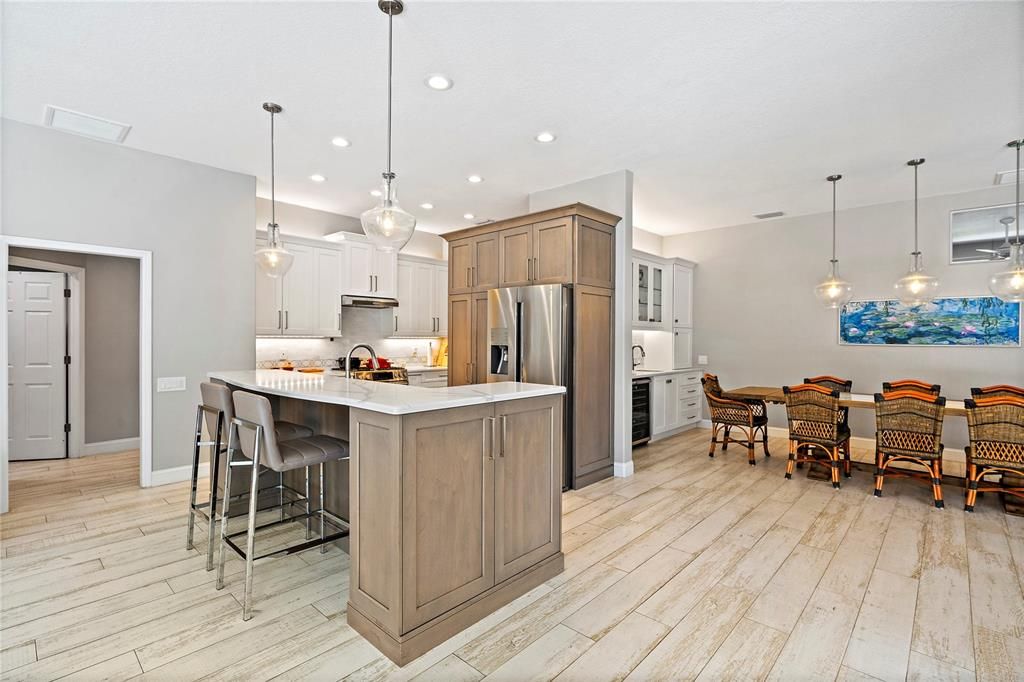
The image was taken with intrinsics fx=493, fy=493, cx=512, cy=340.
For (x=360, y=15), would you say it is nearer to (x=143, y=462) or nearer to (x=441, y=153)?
(x=441, y=153)

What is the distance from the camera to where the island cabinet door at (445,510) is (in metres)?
1.99

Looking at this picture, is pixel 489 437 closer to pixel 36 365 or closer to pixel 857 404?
pixel 857 404

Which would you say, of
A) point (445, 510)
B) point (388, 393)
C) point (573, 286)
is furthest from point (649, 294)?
point (445, 510)

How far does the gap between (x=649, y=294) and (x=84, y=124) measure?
5.87 meters

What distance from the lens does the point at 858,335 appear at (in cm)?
608

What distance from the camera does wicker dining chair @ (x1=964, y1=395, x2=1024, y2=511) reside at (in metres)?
3.65

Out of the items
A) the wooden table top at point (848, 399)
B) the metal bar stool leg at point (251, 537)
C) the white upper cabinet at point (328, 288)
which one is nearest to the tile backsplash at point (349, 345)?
the white upper cabinet at point (328, 288)

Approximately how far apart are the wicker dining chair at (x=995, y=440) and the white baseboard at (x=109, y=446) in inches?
324

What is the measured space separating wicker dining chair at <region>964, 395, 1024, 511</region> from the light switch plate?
6.51 metres

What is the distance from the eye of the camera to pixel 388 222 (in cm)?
285

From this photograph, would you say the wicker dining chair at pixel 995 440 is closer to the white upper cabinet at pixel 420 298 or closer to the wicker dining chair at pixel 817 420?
the wicker dining chair at pixel 817 420

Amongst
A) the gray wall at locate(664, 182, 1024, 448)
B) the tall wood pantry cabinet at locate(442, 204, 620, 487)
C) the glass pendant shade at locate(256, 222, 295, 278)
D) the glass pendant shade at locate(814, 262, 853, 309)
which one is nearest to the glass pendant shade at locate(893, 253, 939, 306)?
the glass pendant shade at locate(814, 262, 853, 309)

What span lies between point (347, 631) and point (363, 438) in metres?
0.87

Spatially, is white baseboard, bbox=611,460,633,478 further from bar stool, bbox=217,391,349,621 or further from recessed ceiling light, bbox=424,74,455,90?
recessed ceiling light, bbox=424,74,455,90
